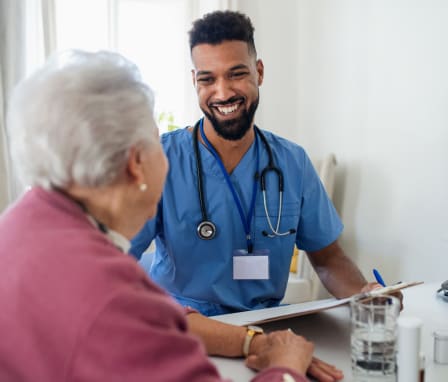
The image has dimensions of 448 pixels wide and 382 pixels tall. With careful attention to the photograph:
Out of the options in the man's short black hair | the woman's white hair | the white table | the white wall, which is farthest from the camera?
the white wall

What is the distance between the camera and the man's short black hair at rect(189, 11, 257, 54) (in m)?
1.79

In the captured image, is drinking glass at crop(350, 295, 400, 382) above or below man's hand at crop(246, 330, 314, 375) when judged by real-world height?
above

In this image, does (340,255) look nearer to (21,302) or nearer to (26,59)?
(21,302)

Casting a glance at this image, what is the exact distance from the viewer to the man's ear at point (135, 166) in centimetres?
87

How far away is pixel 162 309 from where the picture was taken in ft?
2.47

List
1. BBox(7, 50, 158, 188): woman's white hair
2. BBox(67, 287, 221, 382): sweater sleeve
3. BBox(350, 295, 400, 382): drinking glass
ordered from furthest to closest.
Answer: BBox(350, 295, 400, 382): drinking glass
BBox(7, 50, 158, 188): woman's white hair
BBox(67, 287, 221, 382): sweater sleeve

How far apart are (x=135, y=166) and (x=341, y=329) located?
0.71 m

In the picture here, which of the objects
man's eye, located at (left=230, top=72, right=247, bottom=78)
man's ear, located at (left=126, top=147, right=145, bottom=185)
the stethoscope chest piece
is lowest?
the stethoscope chest piece

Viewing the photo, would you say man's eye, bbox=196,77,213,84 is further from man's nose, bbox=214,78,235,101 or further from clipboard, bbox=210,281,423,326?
clipboard, bbox=210,281,423,326

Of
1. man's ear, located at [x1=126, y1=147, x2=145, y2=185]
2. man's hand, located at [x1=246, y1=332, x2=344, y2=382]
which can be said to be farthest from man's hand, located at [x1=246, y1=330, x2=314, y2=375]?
man's ear, located at [x1=126, y1=147, x2=145, y2=185]

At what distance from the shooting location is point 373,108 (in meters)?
2.60

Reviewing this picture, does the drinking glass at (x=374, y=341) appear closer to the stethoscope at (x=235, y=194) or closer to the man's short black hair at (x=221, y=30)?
the stethoscope at (x=235, y=194)

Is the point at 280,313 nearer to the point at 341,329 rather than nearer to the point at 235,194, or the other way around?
the point at 341,329

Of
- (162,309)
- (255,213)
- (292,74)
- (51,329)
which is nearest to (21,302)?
(51,329)
